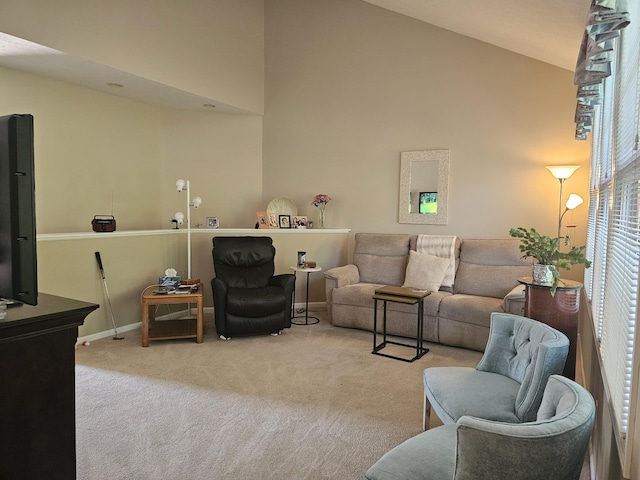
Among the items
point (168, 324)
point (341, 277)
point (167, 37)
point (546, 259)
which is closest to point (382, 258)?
point (341, 277)

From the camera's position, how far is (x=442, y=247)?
5.02m

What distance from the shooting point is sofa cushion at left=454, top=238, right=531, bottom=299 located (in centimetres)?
455

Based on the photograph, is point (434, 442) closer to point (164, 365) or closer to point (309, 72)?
point (164, 365)

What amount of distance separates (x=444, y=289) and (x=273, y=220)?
7.69ft

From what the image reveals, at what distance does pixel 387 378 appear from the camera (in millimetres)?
3576

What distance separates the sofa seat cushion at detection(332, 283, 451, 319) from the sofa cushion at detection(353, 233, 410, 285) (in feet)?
0.54

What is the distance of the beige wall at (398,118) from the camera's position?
190 inches

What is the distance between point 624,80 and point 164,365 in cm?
359

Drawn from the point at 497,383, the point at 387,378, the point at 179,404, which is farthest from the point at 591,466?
the point at 179,404

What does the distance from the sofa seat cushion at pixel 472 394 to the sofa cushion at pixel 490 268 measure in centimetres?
223

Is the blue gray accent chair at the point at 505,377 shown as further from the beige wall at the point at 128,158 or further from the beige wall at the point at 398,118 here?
the beige wall at the point at 128,158

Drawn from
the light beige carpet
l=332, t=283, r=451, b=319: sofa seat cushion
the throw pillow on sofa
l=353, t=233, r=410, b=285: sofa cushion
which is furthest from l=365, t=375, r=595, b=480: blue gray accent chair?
l=353, t=233, r=410, b=285: sofa cushion

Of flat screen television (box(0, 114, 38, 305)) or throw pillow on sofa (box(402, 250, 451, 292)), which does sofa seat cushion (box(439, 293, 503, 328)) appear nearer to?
throw pillow on sofa (box(402, 250, 451, 292))

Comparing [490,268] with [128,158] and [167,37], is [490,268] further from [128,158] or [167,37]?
[128,158]
